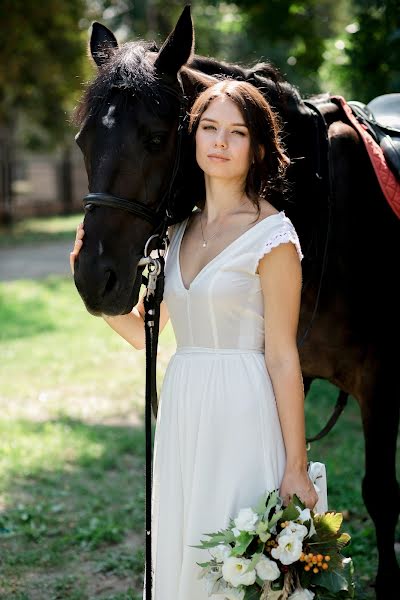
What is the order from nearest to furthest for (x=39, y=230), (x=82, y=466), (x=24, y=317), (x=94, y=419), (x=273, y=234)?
(x=273, y=234) → (x=82, y=466) → (x=94, y=419) → (x=24, y=317) → (x=39, y=230)

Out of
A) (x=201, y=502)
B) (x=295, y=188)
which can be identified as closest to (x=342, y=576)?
(x=201, y=502)

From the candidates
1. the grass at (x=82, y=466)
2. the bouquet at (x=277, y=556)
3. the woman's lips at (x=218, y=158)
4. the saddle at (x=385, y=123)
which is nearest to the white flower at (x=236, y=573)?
the bouquet at (x=277, y=556)

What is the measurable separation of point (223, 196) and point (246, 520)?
0.91 meters

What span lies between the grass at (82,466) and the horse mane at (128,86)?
6.87ft

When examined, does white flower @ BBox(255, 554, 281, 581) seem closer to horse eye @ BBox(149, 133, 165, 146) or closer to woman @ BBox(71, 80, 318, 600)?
woman @ BBox(71, 80, 318, 600)

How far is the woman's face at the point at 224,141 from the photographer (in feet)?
7.34

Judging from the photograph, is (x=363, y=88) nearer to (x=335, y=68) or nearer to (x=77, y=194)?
(x=335, y=68)

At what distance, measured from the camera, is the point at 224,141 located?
2229 millimetres

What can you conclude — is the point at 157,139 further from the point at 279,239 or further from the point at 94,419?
the point at 94,419

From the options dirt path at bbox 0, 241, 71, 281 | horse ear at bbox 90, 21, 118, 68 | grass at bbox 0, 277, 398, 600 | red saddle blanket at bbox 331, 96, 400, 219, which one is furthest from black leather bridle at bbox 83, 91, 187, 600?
dirt path at bbox 0, 241, 71, 281

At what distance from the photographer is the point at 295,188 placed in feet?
9.71

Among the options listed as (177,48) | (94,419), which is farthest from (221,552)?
(94,419)

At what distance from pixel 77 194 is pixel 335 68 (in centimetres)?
1986

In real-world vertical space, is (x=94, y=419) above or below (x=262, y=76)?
below
